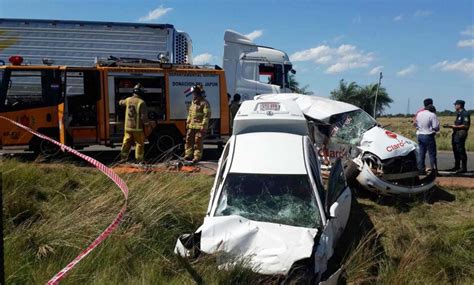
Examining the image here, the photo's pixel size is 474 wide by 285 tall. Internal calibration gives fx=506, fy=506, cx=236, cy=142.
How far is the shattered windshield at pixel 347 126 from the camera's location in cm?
920

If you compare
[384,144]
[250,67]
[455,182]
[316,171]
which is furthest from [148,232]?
[250,67]

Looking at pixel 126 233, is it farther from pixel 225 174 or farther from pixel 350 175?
pixel 350 175

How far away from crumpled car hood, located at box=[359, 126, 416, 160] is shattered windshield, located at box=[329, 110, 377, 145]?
21 centimetres

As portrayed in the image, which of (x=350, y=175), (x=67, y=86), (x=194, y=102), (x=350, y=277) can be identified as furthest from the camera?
(x=67, y=86)

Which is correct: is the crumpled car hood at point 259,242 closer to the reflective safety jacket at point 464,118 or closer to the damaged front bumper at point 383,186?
the damaged front bumper at point 383,186

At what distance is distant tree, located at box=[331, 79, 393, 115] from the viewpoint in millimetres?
40688

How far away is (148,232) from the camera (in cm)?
594

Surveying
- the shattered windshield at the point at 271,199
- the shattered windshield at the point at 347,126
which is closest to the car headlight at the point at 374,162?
the shattered windshield at the point at 347,126

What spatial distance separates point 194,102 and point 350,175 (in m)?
4.13

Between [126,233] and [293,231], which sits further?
[126,233]

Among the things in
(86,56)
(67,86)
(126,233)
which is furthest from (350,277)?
(86,56)

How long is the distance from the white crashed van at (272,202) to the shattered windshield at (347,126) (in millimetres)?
2004

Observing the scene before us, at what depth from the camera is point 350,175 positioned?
876 cm

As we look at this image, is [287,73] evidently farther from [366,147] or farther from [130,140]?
[366,147]
